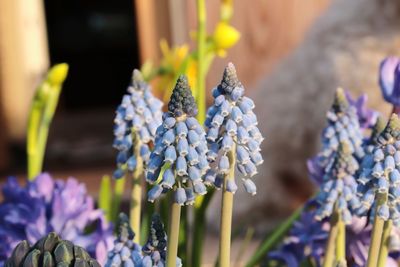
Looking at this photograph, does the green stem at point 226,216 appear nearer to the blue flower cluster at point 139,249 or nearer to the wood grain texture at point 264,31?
the blue flower cluster at point 139,249

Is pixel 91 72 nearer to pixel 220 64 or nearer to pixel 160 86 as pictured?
pixel 220 64

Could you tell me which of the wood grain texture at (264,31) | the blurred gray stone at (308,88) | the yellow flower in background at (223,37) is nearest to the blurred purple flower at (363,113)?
the yellow flower in background at (223,37)

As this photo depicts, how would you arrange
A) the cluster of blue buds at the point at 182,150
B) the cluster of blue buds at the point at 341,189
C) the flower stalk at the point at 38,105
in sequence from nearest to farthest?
1. the cluster of blue buds at the point at 182,150
2. the cluster of blue buds at the point at 341,189
3. the flower stalk at the point at 38,105

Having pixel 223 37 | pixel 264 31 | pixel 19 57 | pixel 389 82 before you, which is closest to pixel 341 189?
pixel 389 82

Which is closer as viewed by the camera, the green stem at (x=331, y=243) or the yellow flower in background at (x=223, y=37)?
the green stem at (x=331, y=243)

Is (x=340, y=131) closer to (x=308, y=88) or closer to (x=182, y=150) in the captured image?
(x=182, y=150)

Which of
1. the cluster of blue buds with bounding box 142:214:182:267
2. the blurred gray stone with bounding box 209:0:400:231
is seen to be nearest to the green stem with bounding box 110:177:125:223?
the cluster of blue buds with bounding box 142:214:182:267
